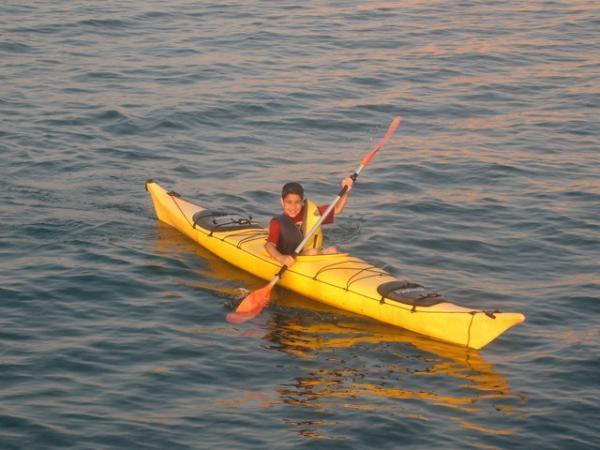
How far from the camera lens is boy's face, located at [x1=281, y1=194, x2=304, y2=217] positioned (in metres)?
11.6

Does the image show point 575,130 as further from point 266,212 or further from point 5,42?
point 5,42

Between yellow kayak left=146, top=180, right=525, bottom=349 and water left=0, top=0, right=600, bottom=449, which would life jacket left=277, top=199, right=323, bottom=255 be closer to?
yellow kayak left=146, top=180, right=525, bottom=349

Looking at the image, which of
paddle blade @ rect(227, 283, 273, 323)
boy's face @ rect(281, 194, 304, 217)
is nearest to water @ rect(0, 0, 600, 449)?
paddle blade @ rect(227, 283, 273, 323)

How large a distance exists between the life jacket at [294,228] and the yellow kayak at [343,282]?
0.68 ft

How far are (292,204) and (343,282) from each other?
0.99m

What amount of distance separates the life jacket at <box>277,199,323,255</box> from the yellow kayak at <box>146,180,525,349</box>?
208 millimetres

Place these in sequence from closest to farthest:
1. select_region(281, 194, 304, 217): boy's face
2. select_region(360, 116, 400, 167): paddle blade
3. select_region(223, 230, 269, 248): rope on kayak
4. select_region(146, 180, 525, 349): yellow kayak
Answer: select_region(146, 180, 525, 349): yellow kayak < select_region(281, 194, 304, 217): boy's face < select_region(223, 230, 269, 248): rope on kayak < select_region(360, 116, 400, 167): paddle blade

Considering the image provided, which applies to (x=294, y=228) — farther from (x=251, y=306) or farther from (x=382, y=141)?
(x=382, y=141)

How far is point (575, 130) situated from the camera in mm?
17312

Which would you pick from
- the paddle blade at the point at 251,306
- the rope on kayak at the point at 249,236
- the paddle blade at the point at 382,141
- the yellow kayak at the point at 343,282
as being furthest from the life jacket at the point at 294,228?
the paddle blade at the point at 382,141

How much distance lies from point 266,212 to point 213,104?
4.69m

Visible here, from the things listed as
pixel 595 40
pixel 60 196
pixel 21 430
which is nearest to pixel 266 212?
pixel 60 196

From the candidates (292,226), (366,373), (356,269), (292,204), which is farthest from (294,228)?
(366,373)

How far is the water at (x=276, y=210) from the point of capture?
9141mm
